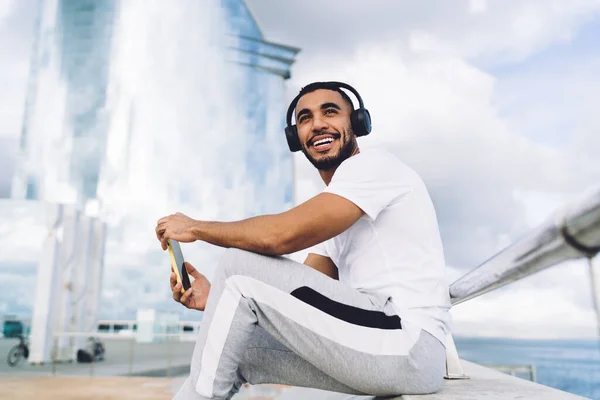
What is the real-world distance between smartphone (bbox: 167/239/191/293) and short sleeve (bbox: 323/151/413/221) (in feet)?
0.95

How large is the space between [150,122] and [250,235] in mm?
13241

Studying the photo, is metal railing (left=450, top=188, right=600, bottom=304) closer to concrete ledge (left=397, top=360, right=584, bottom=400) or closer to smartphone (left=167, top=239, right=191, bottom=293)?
concrete ledge (left=397, top=360, right=584, bottom=400)

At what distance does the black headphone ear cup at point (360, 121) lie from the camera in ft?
3.56

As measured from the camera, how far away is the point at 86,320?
20.0 feet

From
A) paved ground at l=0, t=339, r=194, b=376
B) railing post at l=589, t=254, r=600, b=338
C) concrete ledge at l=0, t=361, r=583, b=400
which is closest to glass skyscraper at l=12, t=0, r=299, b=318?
paved ground at l=0, t=339, r=194, b=376

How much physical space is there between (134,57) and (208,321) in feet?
44.9

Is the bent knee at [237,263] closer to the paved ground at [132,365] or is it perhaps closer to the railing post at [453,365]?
the railing post at [453,365]

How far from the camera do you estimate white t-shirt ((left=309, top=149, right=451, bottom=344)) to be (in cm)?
75

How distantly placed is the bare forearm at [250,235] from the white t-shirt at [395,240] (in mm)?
122

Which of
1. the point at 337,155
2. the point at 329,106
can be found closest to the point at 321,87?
the point at 329,106

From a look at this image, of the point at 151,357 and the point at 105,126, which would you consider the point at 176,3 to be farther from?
the point at 151,357

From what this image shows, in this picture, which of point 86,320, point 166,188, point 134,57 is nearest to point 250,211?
point 166,188

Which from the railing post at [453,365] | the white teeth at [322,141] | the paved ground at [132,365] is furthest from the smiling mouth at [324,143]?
the paved ground at [132,365]

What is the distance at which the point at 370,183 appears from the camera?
77 centimetres
